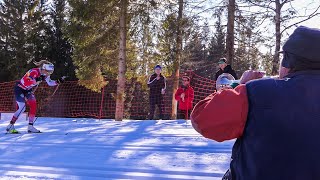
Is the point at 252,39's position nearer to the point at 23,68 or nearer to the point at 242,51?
the point at 242,51

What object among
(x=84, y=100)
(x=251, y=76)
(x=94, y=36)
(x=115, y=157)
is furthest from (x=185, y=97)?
(x=84, y=100)

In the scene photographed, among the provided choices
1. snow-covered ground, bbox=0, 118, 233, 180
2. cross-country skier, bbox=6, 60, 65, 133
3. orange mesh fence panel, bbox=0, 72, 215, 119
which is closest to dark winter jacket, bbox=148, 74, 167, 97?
cross-country skier, bbox=6, 60, 65, 133

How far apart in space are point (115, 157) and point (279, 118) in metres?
3.31

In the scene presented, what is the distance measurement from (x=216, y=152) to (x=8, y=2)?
2898 centimetres

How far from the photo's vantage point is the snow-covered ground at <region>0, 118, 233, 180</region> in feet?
12.4

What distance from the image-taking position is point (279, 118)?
58.1 inches

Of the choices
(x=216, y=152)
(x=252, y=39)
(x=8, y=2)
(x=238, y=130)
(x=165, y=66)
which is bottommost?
(x=216, y=152)

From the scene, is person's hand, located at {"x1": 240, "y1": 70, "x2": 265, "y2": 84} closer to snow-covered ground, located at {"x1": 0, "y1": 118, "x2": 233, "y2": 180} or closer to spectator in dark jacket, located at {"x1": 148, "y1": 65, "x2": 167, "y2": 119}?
snow-covered ground, located at {"x1": 0, "y1": 118, "x2": 233, "y2": 180}

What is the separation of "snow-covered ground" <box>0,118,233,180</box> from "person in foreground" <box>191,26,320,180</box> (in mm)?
2162

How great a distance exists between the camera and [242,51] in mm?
15750

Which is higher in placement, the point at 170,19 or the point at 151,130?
the point at 170,19

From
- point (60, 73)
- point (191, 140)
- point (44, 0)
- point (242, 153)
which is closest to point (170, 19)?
point (191, 140)

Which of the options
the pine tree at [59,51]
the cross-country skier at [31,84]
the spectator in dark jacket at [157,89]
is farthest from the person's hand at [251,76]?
the pine tree at [59,51]

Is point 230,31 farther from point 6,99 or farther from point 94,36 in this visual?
point 6,99
